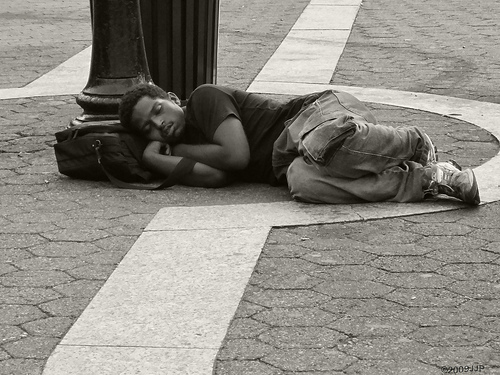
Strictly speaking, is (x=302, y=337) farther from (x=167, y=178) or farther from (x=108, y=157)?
(x=108, y=157)

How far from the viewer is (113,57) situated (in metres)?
5.92

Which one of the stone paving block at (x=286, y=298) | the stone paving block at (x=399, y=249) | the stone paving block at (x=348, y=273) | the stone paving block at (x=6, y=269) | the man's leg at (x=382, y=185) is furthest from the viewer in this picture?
the man's leg at (x=382, y=185)

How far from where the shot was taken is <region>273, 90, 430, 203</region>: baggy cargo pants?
454cm

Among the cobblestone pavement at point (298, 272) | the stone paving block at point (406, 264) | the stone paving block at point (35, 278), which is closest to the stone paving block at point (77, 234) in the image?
the cobblestone pavement at point (298, 272)

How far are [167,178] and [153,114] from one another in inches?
13.1

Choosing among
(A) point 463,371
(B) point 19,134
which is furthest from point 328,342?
(B) point 19,134

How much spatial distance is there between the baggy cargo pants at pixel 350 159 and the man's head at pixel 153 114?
1.90ft

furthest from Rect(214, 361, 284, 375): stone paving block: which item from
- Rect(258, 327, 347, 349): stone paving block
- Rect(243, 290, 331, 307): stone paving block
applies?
Rect(243, 290, 331, 307): stone paving block

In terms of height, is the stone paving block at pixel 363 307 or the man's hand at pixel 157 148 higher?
the stone paving block at pixel 363 307

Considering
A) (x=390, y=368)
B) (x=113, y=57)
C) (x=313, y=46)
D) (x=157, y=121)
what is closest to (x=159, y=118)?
(x=157, y=121)

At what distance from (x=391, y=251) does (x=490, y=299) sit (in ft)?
1.96

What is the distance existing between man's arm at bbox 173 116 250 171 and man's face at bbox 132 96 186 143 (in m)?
0.16

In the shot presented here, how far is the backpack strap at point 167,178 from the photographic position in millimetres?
4957

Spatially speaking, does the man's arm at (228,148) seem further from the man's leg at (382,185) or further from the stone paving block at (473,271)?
the stone paving block at (473,271)
